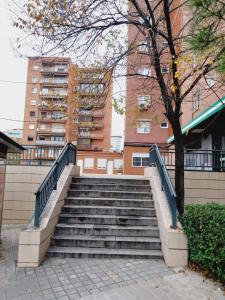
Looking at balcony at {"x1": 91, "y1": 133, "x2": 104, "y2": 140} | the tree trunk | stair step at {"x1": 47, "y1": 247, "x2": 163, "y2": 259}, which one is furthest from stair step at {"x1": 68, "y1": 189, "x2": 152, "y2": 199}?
balcony at {"x1": 91, "y1": 133, "x2": 104, "y2": 140}

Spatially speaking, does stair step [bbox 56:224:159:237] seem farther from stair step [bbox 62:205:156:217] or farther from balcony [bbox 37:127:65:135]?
balcony [bbox 37:127:65:135]

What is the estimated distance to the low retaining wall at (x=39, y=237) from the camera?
4.45 m

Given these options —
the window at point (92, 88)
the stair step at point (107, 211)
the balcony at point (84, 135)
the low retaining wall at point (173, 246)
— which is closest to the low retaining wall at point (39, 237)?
the stair step at point (107, 211)

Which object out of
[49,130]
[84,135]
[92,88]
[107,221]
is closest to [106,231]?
[107,221]

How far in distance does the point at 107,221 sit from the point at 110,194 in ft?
3.66

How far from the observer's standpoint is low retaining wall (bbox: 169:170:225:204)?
8227mm

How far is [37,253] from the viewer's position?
175 inches

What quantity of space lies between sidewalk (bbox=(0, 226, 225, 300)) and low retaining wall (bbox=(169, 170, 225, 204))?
3992 mm

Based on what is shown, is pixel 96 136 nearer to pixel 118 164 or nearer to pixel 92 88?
pixel 118 164

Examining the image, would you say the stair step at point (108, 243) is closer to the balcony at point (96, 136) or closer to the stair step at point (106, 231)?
the stair step at point (106, 231)

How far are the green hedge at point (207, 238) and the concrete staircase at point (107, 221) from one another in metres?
0.88

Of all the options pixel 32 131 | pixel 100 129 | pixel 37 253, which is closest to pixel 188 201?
pixel 37 253

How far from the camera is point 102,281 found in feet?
12.8

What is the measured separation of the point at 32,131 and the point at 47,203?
150 feet
